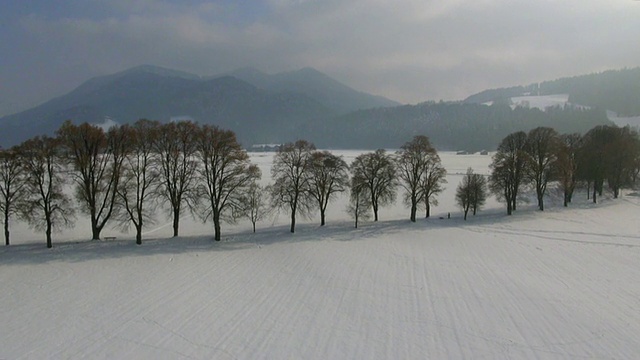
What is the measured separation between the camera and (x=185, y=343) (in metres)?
12.9

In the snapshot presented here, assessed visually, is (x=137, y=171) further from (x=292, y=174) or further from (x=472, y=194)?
(x=472, y=194)

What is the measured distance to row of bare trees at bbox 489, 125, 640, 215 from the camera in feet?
139

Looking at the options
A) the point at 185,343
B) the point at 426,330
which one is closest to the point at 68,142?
the point at 185,343

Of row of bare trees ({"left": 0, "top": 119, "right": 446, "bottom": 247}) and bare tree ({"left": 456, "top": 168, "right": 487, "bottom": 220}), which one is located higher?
row of bare trees ({"left": 0, "top": 119, "right": 446, "bottom": 247})

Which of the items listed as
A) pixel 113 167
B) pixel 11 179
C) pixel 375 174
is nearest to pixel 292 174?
pixel 375 174

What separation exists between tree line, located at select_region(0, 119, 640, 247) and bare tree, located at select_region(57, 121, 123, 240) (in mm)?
72

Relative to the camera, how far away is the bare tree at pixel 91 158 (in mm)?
28109

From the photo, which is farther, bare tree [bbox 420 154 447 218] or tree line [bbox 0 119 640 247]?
bare tree [bbox 420 154 447 218]

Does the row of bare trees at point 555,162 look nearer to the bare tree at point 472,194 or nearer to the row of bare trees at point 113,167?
the bare tree at point 472,194

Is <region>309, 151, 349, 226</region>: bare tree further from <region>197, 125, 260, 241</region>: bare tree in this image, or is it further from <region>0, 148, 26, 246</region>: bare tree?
<region>0, 148, 26, 246</region>: bare tree

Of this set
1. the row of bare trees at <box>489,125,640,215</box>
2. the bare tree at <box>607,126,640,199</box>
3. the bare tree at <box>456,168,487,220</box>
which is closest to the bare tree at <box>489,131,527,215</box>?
the row of bare trees at <box>489,125,640,215</box>

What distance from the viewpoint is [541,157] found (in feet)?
142

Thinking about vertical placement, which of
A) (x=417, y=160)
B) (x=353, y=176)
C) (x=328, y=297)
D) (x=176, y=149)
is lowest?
(x=328, y=297)

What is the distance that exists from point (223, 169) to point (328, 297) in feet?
58.1
